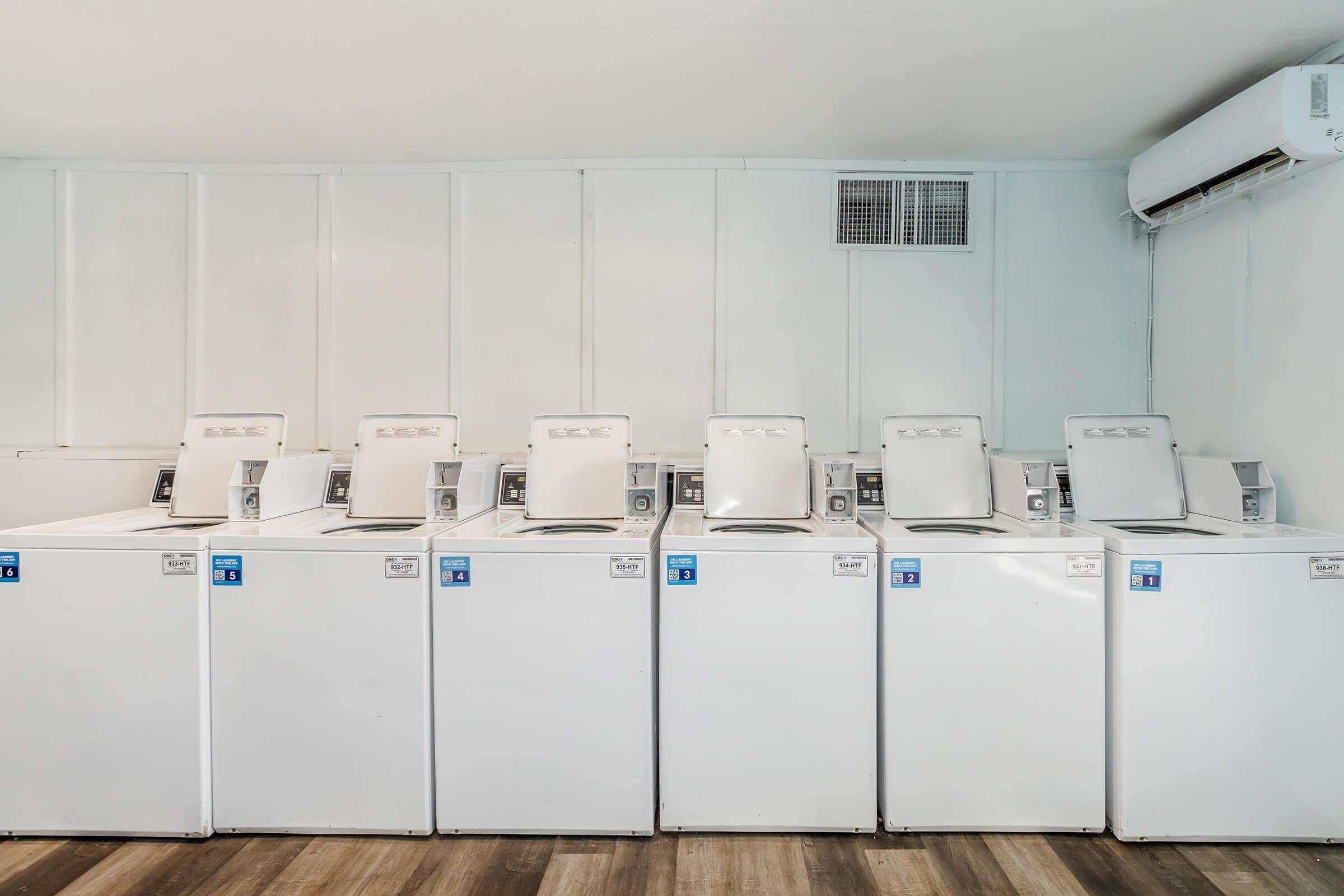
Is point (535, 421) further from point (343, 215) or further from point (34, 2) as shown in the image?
point (34, 2)

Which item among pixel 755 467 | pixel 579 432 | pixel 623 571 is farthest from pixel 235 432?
pixel 755 467

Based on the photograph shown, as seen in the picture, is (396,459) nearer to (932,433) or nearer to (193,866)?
(193,866)

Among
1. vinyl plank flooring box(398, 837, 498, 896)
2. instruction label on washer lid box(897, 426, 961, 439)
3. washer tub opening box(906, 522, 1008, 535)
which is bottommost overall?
vinyl plank flooring box(398, 837, 498, 896)

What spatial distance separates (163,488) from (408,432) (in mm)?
1199

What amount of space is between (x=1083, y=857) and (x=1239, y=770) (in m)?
0.61

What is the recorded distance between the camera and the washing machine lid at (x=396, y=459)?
2.71 metres

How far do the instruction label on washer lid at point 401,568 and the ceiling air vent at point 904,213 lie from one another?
2.45 metres

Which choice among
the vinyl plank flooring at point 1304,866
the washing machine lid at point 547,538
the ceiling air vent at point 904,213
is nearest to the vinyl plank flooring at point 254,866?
the washing machine lid at point 547,538

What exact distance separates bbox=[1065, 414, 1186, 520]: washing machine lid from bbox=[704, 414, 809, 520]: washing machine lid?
1.19m

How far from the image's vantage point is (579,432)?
2.76 meters

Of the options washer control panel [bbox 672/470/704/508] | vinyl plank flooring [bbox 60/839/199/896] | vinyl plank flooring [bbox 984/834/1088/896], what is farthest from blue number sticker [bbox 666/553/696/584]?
vinyl plank flooring [bbox 60/839/199/896]

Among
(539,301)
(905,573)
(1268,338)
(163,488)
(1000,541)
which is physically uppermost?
(539,301)

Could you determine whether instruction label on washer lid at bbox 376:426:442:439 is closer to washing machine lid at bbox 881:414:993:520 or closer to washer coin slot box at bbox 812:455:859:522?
washer coin slot box at bbox 812:455:859:522

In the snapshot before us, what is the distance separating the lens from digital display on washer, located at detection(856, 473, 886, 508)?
2.74 meters
